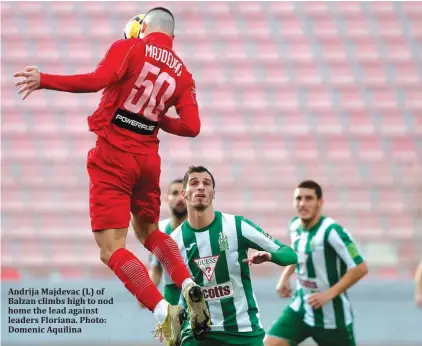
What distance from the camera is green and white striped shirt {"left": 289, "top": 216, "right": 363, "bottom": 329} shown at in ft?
25.9

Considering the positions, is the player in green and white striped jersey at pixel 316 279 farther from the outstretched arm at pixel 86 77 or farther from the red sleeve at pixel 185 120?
the outstretched arm at pixel 86 77

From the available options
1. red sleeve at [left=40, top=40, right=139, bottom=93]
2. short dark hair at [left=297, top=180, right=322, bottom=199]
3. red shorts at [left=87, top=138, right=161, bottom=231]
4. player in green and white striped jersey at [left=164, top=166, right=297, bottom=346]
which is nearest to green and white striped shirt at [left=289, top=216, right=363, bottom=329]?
short dark hair at [left=297, top=180, right=322, bottom=199]

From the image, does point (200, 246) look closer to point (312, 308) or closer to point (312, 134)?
point (312, 308)

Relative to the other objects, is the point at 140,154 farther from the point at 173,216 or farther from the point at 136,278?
the point at 173,216

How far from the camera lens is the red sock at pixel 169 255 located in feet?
18.6

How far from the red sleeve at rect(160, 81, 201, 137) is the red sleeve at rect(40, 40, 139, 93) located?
518mm

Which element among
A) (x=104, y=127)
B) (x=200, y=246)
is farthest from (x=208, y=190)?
(x=104, y=127)

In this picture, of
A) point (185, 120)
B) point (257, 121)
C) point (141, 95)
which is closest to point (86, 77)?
point (141, 95)

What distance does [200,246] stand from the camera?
6176 millimetres

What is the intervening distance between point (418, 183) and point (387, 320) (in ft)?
9.51

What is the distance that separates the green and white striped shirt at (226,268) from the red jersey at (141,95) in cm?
72

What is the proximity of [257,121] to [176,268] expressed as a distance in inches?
332

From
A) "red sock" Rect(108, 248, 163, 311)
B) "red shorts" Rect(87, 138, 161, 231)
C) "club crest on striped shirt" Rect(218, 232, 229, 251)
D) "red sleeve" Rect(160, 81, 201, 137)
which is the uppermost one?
"red sleeve" Rect(160, 81, 201, 137)

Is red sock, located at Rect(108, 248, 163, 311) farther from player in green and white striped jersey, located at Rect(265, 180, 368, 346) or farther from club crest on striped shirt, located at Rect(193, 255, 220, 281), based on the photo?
player in green and white striped jersey, located at Rect(265, 180, 368, 346)
